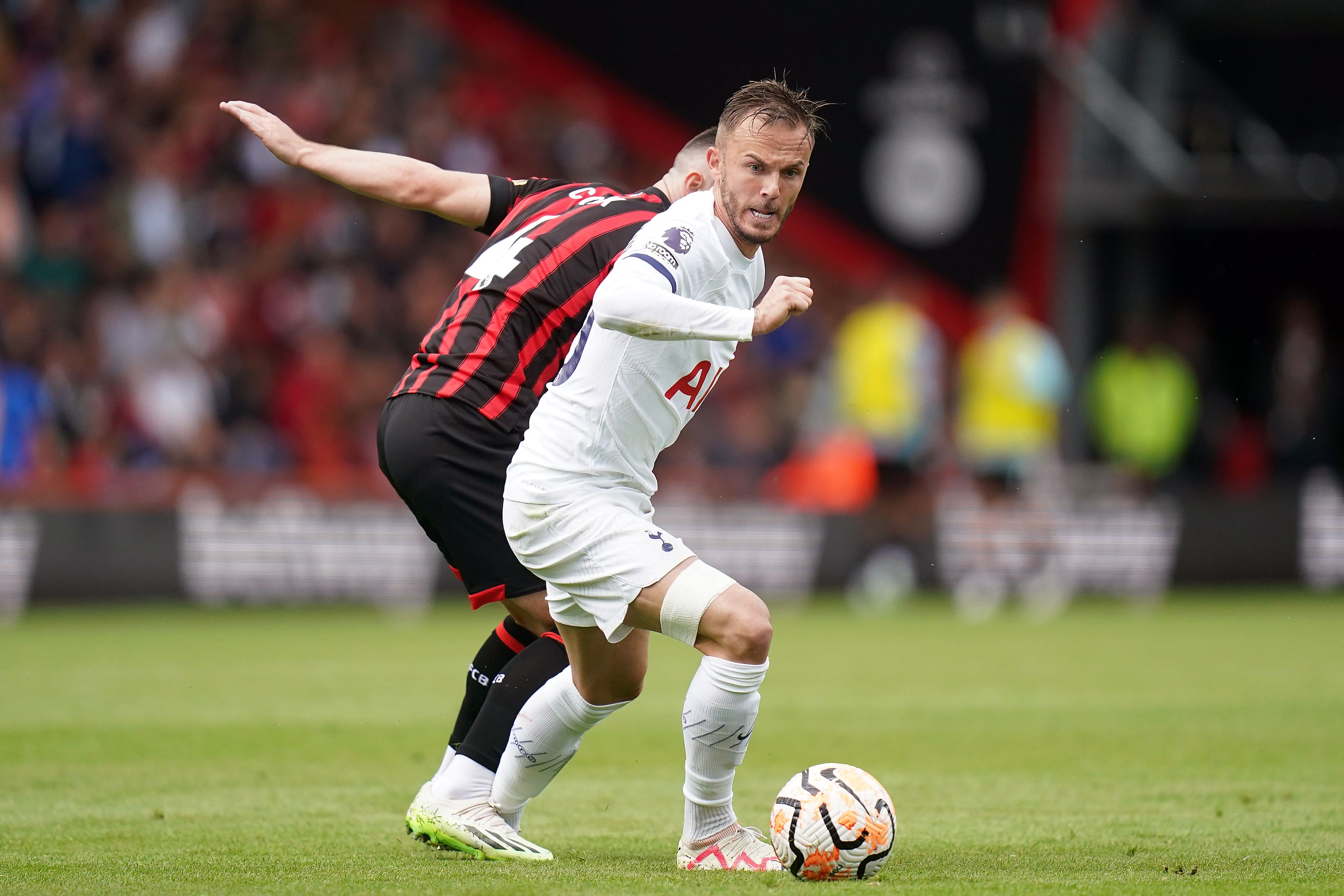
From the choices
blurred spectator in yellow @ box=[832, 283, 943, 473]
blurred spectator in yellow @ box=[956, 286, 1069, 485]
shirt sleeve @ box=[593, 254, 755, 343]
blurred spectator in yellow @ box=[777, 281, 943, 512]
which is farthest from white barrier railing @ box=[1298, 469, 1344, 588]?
shirt sleeve @ box=[593, 254, 755, 343]

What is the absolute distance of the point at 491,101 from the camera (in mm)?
19828

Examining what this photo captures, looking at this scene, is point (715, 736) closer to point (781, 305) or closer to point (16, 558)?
point (781, 305)

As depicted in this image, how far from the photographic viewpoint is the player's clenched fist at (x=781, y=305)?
15.4 ft

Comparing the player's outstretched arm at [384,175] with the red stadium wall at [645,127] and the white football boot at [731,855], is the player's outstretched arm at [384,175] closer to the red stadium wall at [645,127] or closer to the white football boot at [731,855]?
the white football boot at [731,855]

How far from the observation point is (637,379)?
5.05 meters

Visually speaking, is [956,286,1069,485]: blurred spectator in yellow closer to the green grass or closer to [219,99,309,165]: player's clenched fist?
the green grass

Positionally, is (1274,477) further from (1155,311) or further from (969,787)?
(969,787)

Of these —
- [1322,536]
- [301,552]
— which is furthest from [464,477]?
[1322,536]

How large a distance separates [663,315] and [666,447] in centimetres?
57

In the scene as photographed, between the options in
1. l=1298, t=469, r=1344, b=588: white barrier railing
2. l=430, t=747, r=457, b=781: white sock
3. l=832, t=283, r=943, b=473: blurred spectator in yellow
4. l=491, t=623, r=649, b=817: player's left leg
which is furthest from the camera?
l=1298, t=469, r=1344, b=588: white barrier railing

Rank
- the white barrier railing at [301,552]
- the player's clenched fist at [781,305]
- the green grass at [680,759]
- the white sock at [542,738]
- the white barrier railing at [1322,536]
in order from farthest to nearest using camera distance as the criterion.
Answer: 1. the white barrier railing at [1322,536]
2. the white barrier railing at [301,552]
3. the white sock at [542,738]
4. the green grass at [680,759]
5. the player's clenched fist at [781,305]

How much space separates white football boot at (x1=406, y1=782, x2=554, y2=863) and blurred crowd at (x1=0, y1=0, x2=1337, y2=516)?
986cm

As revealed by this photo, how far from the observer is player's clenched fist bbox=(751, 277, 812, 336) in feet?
15.4

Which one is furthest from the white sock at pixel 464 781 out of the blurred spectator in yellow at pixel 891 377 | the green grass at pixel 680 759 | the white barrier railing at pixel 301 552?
the blurred spectator in yellow at pixel 891 377
